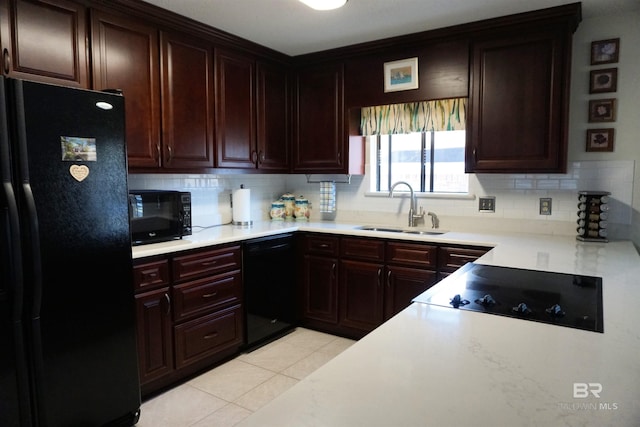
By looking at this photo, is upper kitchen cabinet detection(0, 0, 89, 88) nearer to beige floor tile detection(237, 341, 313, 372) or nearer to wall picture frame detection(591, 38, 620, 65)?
beige floor tile detection(237, 341, 313, 372)

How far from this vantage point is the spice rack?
2.68m

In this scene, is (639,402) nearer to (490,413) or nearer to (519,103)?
(490,413)

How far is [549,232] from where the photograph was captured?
120 inches

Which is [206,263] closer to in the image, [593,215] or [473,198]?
[473,198]

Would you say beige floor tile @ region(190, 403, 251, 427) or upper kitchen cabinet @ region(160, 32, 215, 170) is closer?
beige floor tile @ region(190, 403, 251, 427)

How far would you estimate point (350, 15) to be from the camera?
277 centimetres

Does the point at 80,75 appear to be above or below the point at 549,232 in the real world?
above

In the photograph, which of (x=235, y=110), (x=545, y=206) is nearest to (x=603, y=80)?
(x=545, y=206)

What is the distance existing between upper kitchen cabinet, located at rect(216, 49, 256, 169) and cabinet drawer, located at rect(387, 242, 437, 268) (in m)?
1.32

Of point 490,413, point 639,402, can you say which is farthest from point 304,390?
point 639,402

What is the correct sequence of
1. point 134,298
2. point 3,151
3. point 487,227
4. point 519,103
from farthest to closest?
point 487,227, point 519,103, point 134,298, point 3,151

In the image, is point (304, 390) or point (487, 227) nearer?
point (304, 390)

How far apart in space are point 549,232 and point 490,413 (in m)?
2.64

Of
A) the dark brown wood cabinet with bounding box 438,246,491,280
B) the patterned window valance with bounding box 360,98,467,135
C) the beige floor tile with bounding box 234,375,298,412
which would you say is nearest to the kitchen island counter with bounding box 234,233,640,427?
the dark brown wood cabinet with bounding box 438,246,491,280
